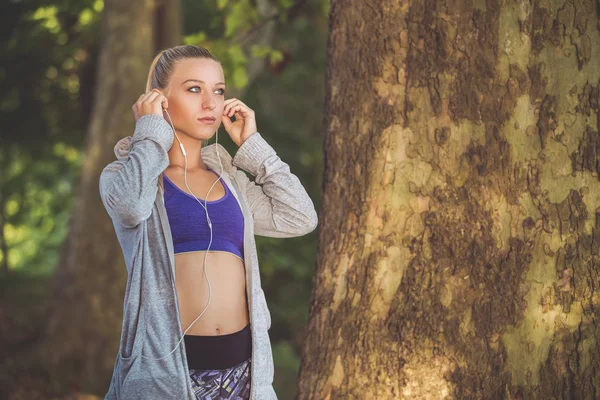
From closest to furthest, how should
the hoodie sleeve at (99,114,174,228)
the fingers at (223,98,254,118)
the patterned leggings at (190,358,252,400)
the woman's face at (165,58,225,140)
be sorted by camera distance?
the hoodie sleeve at (99,114,174,228) → the patterned leggings at (190,358,252,400) → the woman's face at (165,58,225,140) → the fingers at (223,98,254,118)

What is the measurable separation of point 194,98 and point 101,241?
6.16 metres

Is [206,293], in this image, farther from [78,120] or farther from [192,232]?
[78,120]

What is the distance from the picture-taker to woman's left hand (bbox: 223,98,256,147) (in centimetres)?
307

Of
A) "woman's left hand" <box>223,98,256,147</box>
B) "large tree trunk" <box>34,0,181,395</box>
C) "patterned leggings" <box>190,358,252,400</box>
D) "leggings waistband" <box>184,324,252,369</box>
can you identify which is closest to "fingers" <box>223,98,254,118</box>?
"woman's left hand" <box>223,98,256,147</box>

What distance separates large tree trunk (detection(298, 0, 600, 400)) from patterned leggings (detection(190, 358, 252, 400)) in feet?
1.69

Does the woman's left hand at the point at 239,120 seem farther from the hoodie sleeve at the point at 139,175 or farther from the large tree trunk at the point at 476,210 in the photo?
the large tree trunk at the point at 476,210

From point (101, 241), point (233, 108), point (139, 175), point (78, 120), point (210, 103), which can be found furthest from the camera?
point (78, 120)

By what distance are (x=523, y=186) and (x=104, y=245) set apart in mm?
6406

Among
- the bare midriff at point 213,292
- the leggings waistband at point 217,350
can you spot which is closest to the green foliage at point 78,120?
the bare midriff at point 213,292

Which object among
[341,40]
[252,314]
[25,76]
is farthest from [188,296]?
[25,76]

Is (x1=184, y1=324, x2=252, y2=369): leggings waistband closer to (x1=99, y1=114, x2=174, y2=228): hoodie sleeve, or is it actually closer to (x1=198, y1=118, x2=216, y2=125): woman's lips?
(x1=99, y1=114, x2=174, y2=228): hoodie sleeve

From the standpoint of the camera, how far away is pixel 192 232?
283 cm

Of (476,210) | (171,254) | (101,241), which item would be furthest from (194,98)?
(101,241)

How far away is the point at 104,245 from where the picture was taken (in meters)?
8.78
